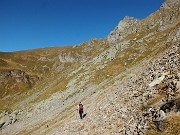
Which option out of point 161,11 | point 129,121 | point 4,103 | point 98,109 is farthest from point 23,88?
point 129,121

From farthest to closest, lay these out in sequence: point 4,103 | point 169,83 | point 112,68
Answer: point 4,103, point 112,68, point 169,83

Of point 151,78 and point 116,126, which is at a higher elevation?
point 151,78

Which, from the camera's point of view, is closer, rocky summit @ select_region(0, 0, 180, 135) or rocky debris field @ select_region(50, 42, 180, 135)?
rocky debris field @ select_region(50, 42, 180, 135)

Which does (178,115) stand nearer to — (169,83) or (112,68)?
(169,83)

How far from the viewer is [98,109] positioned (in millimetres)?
35281

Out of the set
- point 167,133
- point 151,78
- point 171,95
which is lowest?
point 167,133

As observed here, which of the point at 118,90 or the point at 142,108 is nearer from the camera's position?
the point at 142,108

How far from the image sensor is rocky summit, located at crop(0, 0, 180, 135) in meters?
23.7

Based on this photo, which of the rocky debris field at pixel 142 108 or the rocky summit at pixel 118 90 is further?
the rocky summit at pixel 118 90

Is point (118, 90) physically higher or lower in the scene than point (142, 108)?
higher

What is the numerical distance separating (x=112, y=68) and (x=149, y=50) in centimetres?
1096

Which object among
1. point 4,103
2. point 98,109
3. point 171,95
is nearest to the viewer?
point 171,95

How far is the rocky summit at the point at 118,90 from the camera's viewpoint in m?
23.7

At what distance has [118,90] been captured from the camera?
37.5 metres
